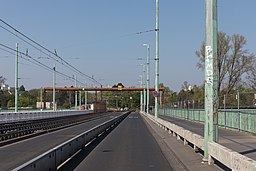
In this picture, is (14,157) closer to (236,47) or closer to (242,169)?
(242,169)

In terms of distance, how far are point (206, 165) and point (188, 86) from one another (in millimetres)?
148447

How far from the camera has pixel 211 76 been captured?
13820 millimetres

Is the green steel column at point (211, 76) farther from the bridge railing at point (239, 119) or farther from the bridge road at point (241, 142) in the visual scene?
the bridge railing at point (239, 119)

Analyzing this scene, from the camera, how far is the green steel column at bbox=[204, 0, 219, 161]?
13711 mm

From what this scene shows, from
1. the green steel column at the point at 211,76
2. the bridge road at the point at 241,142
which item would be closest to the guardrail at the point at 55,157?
the green steel column at the point at 211,76

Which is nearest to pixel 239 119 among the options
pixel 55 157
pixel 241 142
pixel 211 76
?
pixel 241 142

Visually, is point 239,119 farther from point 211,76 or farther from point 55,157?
point 55,157

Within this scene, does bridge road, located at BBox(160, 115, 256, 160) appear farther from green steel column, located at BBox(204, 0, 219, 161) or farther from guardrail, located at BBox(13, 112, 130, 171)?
guardrail, located at BBox(13, 112, 130, 171)

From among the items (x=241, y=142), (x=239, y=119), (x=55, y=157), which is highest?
(x=239, y=119)

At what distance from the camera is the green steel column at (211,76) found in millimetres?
13711

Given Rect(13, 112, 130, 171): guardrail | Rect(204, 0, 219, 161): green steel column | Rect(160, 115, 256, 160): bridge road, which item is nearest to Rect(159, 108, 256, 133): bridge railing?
Rect(160, 115, 256, 160): bridge road

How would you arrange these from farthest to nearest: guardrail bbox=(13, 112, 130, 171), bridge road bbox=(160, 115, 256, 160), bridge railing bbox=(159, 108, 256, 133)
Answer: bridge railing bbox=(159, 108, 256, 133), bridge road bbox=(160, 115, 256, 160), guardrail bbox=(13, 112, 130, 171)

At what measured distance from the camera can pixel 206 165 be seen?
44.0 ft

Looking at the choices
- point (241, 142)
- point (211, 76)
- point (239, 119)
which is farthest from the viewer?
point (239, 119)
